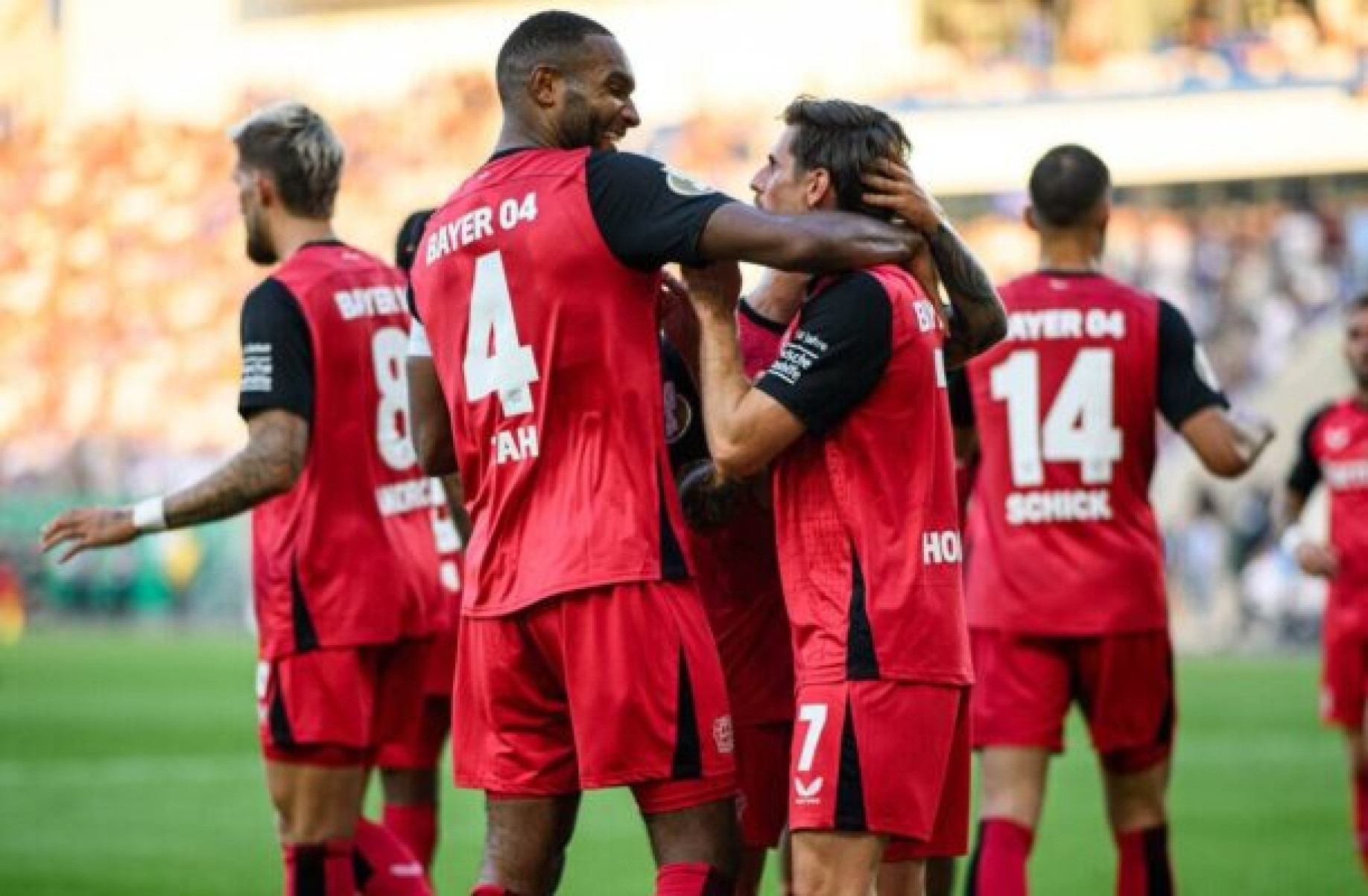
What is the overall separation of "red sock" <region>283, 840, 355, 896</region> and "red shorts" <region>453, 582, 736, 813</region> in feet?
5.16

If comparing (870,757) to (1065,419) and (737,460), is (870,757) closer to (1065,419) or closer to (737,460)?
(737,460)

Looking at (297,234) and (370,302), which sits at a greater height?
(297,234)

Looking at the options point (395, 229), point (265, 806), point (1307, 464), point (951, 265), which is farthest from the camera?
point (395, 229)

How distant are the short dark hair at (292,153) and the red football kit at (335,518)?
0.47ft

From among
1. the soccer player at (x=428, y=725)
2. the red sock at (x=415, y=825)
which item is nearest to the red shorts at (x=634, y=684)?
the soccer player at (x=428, y=725)

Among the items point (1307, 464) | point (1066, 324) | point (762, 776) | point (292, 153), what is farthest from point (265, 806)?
point (762, 776)

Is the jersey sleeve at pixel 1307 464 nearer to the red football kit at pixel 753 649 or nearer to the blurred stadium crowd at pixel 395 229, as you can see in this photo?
the red football kit at pixel 753 649

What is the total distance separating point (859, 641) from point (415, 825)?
11.2 feet

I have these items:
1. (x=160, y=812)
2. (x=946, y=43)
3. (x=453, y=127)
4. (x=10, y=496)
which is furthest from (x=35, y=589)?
(x=160, y=812)

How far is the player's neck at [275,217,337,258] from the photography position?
676 centimetres

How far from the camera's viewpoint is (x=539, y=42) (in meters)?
5.20

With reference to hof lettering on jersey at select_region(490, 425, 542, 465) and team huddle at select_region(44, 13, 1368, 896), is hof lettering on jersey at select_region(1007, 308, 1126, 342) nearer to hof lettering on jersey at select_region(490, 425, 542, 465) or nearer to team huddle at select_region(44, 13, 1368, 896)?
team huddle at select_region(44, 13, 1368, 896)

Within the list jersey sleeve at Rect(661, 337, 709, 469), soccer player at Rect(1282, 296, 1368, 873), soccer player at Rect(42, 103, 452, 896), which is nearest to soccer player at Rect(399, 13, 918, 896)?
jersey sleeve at Rect(661, 337, 709, 469)

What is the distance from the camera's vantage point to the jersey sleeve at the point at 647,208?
15.9 ft
